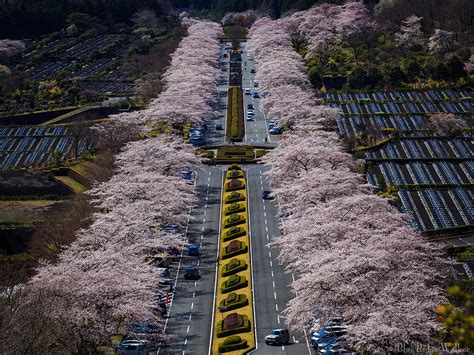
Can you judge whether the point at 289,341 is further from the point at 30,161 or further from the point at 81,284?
the point at 30,161

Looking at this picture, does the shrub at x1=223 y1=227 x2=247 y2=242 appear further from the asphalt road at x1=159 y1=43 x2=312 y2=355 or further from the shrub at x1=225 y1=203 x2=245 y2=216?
the shrub at x1=225 y1=203 x2=245 y2=216

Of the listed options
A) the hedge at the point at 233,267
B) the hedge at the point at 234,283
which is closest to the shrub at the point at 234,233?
the hedge at the point at 233,267

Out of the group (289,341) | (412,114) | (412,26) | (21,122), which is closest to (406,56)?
(412,26)

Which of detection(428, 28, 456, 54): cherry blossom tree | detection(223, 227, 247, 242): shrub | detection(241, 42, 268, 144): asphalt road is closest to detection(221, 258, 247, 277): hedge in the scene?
detection(223, 227, 247, 242): shrub

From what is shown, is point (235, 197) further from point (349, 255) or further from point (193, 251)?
point (349, 255)

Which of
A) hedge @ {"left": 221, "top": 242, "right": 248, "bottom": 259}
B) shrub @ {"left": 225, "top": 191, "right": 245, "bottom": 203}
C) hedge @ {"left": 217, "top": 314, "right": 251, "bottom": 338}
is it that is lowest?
shrub @ {"left": 225, "top": 191, "right": 245, "bottom": 203}

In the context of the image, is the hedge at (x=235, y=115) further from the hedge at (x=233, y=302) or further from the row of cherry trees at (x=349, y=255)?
the hedge at (x=233, y=302)
